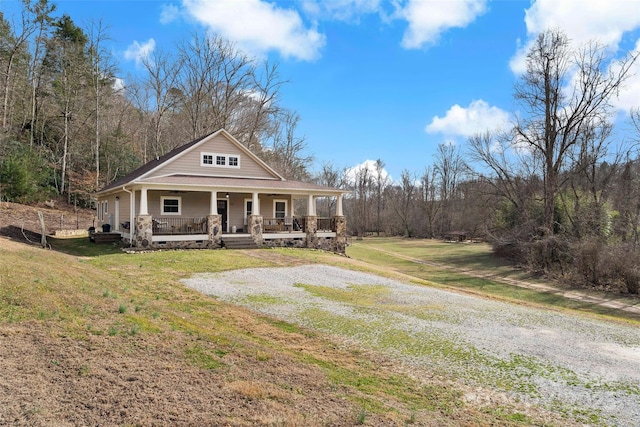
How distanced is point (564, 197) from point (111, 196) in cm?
2864

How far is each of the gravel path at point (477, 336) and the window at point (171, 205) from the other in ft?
31.5

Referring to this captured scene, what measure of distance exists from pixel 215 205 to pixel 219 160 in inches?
164

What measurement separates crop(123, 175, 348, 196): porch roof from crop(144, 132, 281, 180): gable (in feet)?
1.67

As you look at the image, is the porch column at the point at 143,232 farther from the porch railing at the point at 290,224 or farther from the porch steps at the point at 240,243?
the porch railing at the point at 290,224

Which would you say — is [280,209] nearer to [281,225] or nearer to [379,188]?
[281,225]

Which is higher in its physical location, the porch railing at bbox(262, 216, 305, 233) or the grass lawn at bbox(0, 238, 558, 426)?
the porch railing at bbox(262, 216, 305, 233)

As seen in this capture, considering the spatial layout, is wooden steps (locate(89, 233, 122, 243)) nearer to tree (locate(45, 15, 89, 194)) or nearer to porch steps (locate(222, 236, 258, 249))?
porch steps (locate(222, 236, 258, 249))

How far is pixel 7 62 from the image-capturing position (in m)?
29.8

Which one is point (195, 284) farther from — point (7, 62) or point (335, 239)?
point (7, 62)

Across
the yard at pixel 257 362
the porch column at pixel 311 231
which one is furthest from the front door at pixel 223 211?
the yard at pixel 257 362

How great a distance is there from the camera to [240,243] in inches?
773

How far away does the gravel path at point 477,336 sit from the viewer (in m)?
5.21

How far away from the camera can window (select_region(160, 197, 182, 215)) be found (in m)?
20.6

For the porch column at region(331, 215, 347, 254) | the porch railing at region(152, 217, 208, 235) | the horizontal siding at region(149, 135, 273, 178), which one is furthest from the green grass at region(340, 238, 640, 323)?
the porch railing at region(152, 217, 208, 235)
